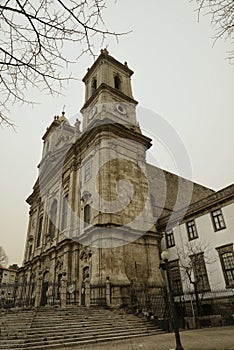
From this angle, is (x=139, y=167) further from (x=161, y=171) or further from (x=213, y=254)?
(x=213, y=254)

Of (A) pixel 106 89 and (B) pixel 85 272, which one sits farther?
(A) pixel 106 89

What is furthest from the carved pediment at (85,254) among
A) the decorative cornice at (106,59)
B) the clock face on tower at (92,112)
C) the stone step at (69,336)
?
the decorative cornice at (106,59)

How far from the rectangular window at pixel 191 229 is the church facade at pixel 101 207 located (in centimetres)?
258

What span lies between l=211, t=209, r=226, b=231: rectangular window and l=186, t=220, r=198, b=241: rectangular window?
78.6 inches

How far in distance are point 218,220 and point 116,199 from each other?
7920 mm

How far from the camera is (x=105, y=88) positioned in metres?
28.1

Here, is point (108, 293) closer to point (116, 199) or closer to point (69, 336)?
point (69, 336)

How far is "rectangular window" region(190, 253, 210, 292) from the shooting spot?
61.4 feet

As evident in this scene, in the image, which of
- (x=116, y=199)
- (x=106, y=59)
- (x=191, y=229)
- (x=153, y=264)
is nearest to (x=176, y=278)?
(x=153, y=264)

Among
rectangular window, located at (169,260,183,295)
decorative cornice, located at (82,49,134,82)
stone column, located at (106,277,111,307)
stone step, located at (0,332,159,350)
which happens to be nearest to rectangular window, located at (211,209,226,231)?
rectangular window, located at (169,260,183,295)

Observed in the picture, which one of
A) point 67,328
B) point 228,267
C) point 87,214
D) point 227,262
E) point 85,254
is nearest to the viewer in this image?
point 67,328

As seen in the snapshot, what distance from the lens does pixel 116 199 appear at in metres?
20.8

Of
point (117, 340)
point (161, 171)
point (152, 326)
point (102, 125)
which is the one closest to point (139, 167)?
point (102, 125)

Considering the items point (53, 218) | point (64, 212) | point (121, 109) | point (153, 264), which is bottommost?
point (153, 264)
